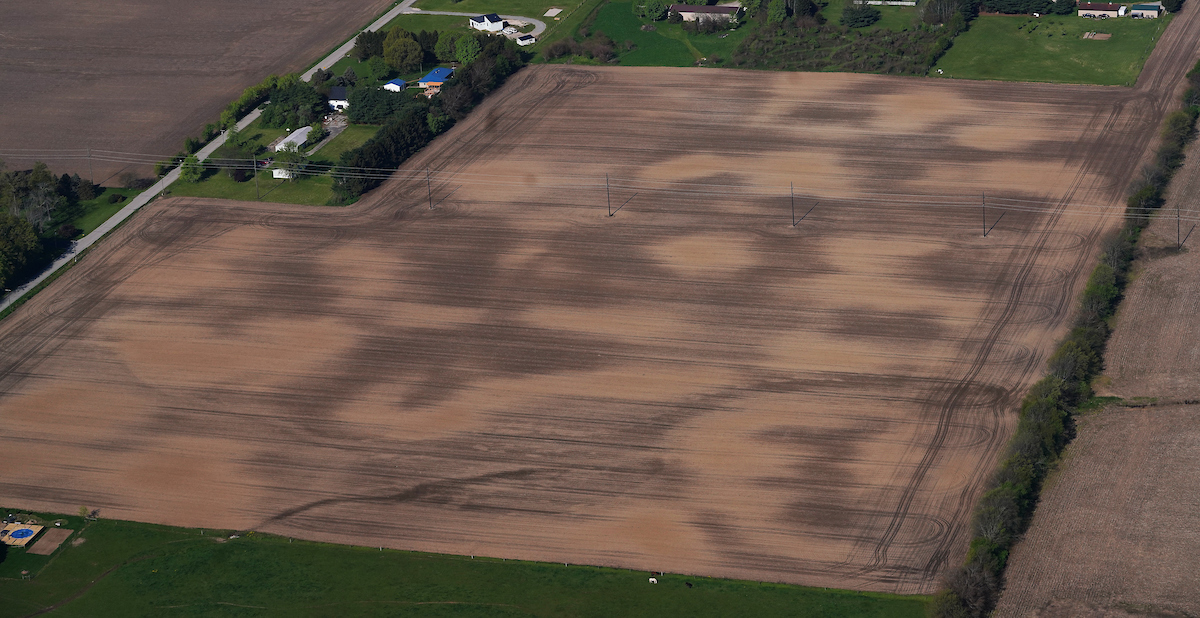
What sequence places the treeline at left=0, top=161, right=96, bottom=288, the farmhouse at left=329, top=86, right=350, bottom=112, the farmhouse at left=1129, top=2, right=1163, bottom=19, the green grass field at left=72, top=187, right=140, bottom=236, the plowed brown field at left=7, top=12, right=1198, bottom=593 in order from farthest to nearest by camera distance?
1. the farmhouse at left=1129, top=2, right=1163, bottom=19
2. the farmhouse at left=329, top=86, right=350, bottom=112
3. the green grass field at left=72, top=187, right=140, bottom=236
4. the treeline at left=0, top=161, right=96, bottom=288
5. the plowed brown field at left=7, top=12, right=1198, bottom=593

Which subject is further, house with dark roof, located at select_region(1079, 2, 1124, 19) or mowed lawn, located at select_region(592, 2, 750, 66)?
house with dark roof, located at select_region(1079, 2, 1124, 19)

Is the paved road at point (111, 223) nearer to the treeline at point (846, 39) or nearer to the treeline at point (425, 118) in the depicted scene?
the treeline at point (425, 118)

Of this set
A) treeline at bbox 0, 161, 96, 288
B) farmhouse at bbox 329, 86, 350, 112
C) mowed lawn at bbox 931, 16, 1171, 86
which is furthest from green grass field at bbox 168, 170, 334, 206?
mowed lawn at bbox 931, 16, 1171, 86

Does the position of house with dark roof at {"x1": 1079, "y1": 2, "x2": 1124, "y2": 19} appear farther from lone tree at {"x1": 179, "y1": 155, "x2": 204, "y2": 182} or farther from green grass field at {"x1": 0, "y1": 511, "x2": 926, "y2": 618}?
lone tree at {"x1": 179, "y1": 155, "x2": 204, "y2": 182}

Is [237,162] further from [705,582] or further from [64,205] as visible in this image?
[705,582]

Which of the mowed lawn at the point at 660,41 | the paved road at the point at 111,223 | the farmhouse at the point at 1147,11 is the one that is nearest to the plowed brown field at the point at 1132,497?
the farmhouse at the point at 1147,11

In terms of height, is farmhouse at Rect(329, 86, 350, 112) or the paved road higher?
farmhouse at Rect(329, 86, 350, 112)

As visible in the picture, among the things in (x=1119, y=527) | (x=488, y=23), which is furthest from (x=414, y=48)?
(x=1119, y=527)
